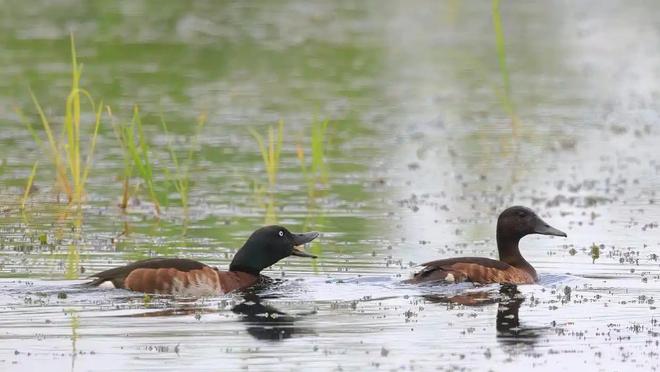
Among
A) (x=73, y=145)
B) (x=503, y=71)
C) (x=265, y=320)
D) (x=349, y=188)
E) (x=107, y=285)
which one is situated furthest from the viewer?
(x=349, y=188)

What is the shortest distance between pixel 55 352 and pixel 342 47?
22178mm

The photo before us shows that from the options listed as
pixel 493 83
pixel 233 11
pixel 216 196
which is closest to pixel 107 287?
pixel 216 196

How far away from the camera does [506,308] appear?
11977mm

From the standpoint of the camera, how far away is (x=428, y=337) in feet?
34.6

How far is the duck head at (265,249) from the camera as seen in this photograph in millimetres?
13078

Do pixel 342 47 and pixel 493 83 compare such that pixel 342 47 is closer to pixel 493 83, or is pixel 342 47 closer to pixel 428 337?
pixel 493 83

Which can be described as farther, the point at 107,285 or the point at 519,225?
the point at 519,225

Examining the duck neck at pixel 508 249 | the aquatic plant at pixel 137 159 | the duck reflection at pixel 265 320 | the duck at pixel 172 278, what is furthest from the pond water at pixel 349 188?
the duck neck at pixel 508 249

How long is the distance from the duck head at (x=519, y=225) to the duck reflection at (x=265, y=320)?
2.57 meters

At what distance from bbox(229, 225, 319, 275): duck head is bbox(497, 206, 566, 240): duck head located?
A: 1.76 metres

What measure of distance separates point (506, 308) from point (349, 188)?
6.21 m

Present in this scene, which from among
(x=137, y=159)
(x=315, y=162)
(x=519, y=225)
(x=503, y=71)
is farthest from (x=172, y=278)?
(x=503, y=71)

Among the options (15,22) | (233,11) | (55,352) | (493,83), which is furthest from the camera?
(233,11)

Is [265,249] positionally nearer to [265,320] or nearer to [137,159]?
[265,320]
